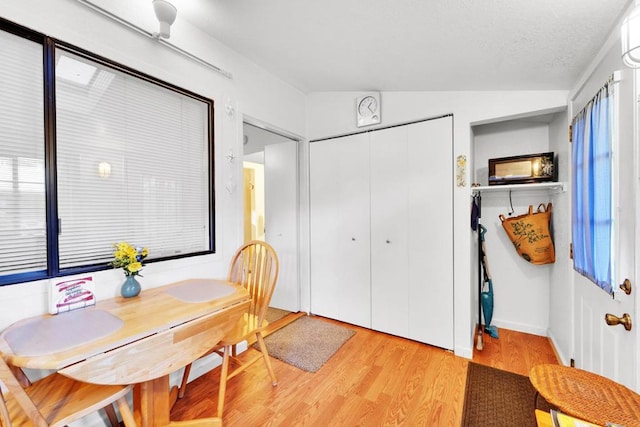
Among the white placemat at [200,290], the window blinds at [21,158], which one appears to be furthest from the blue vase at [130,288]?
the window blinds at [21,158]

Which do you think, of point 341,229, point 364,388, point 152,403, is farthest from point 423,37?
point 152,403

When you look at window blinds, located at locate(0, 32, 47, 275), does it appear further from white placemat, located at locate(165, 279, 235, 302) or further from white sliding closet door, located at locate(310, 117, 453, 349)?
white sliding closet door, located at locate(310, 117, 453, 349)

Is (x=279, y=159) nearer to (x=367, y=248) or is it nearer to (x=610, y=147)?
(x=367, y=248)

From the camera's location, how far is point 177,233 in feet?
6.48

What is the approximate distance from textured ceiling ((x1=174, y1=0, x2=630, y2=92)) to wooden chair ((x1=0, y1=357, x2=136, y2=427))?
211 centimetres

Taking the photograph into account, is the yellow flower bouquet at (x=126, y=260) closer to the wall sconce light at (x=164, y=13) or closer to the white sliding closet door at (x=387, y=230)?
the wall sconce light at (x=164, y=13)

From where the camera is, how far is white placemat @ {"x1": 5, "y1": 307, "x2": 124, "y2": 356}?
1.02 m

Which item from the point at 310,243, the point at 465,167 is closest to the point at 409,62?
the point at 465,167

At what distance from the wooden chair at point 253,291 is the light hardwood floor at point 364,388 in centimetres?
14

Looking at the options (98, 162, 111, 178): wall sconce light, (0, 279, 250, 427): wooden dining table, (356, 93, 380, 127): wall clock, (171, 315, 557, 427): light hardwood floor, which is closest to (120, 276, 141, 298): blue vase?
(0, 279, 250, 427): wooden dining table

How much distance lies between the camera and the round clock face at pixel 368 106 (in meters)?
2.68

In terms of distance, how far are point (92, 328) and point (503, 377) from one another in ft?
8.47

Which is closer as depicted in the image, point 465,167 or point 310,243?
point 465,167

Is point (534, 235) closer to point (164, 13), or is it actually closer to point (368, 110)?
point (368, 110)
